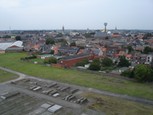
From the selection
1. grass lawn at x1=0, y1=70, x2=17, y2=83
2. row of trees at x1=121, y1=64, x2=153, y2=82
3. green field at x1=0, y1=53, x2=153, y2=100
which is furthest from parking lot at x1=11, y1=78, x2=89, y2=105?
row of trees at x1=121, y1=64, x2=153, y2=82

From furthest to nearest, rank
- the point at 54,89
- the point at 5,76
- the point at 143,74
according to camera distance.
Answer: the point at 5,76 → the point at 143,74 → the point at 54,89

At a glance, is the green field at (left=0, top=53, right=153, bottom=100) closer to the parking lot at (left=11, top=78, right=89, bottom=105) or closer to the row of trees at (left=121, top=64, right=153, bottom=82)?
the row of trees at (left=121, top=64, right=153, bottom=82)

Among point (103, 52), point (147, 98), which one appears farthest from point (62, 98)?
point (103, 52)

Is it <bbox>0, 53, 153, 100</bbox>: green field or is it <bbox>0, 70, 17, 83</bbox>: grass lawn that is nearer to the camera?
<bbox>0, 53, 153, 100</bbox>: green field

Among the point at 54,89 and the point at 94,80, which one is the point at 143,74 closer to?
the point at 94,80

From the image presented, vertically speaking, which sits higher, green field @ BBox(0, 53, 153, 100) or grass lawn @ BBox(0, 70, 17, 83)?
grass lawn @ BBox(0, 70, 17, 83)

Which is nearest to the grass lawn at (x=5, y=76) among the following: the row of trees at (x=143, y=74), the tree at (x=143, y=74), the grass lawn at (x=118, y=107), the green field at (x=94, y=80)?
the green field at (x=94, y=80)

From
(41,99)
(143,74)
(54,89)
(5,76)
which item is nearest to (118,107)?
(41,99)

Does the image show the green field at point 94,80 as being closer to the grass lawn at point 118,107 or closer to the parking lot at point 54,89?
the parking lot at point 54,89
